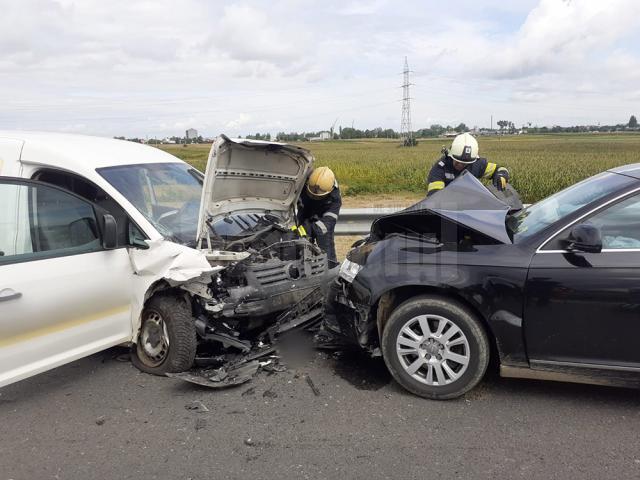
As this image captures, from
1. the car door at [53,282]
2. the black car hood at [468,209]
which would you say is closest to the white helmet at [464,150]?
the black car hood at [468,209]

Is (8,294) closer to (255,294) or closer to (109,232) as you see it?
(109,232)

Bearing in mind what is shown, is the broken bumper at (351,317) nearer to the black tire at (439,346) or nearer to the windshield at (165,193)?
the black tire at (439,346)

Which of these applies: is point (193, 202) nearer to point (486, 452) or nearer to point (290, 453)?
point (290, 453)

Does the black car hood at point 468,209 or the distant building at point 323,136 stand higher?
the distant building at point 323,136

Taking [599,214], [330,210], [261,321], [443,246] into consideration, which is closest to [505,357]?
[443,246]

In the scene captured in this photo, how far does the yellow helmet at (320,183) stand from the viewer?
601 centimetres

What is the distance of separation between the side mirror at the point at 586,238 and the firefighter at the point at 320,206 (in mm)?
3301

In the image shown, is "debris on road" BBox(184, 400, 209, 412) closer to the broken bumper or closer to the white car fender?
the white car fender

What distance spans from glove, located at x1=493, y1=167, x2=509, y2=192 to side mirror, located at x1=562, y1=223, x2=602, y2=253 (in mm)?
2689

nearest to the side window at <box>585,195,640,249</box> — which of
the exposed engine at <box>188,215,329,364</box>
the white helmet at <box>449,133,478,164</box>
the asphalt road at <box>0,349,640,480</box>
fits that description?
the asphalt road at <box>0,349,640,480</box>

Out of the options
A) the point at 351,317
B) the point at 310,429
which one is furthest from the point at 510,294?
the point at 310,429

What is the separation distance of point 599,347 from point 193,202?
3481mm

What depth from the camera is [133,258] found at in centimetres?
383

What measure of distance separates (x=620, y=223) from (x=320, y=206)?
145 inches
